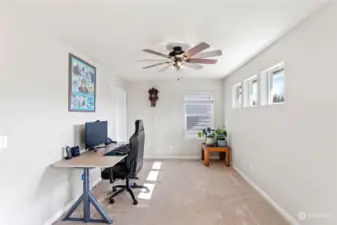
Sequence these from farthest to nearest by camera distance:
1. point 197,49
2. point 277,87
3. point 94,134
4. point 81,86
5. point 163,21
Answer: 1. point 94,134
2. point 81,86
3. point 277,87
4. point 197,49
5. point 163,21

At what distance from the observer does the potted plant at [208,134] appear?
6.24 m

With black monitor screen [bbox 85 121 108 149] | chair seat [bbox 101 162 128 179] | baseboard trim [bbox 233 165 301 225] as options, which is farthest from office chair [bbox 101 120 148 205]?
baseboard trim [bbox 233 165 301 225]

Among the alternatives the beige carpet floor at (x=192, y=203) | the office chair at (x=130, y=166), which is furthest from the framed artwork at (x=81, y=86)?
the beige carpet floor at (x=192, y=203)

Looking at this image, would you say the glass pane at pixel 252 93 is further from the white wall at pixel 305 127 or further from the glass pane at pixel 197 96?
the glass pane at pixel 197 96

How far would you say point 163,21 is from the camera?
2.46m

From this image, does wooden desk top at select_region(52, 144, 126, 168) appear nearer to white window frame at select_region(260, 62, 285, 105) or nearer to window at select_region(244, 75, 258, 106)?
white window frame at select_region(260, 62, 285, 105)

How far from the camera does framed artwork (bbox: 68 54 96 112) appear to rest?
3434 millimetres

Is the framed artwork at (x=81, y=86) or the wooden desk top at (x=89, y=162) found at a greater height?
the framed artwork at (x=81, y=86)

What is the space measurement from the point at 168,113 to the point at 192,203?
373cm

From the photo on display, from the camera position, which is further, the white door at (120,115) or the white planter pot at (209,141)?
the white planter pot at (209,141)

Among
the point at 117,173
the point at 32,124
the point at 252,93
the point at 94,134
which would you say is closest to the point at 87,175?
the point at 117,173

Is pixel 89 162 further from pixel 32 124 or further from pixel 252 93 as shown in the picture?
pixel 252 93

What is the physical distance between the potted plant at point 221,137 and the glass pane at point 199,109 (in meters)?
0.77

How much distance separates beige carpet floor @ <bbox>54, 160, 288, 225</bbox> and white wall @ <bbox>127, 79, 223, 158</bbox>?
1.83 meters
